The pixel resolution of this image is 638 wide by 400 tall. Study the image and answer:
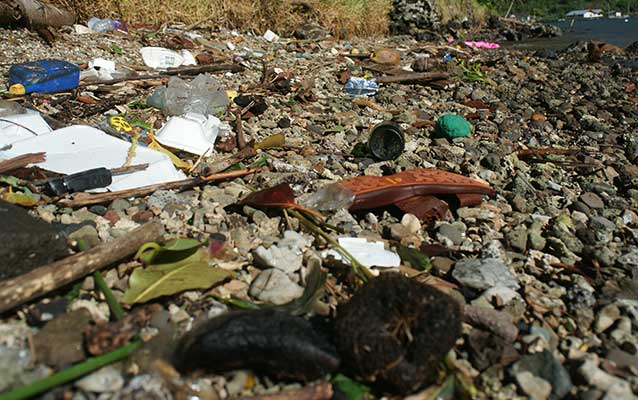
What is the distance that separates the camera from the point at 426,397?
4.52 feet

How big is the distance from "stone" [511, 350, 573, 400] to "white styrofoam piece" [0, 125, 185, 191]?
77.6 inches

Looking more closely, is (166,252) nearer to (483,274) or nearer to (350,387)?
(350,387)

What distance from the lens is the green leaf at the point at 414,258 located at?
81.8 inches

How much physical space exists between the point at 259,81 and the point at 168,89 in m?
1.39

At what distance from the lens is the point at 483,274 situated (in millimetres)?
2029

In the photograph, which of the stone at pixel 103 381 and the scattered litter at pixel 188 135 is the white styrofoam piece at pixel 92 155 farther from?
the stone at pixel 103 381

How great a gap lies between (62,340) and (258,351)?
621 millimetres

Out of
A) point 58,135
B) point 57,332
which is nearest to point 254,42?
point 58,135

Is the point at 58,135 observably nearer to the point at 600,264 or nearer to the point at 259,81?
the point at 259,81

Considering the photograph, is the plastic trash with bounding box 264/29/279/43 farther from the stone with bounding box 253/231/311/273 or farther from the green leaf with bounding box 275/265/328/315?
the green leaf with bounding box 275/265/328/315

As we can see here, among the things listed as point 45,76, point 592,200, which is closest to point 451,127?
point 592,200

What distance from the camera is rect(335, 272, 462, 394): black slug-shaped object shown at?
1.36 m

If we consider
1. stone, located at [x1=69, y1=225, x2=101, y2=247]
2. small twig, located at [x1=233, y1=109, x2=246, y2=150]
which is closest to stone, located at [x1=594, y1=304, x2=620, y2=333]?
stone, located at [x1=69, y1=225, x2=101, y2=247]

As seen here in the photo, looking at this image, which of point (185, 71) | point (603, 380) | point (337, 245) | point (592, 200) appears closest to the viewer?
point (603, 380)
